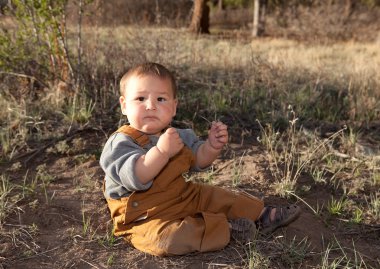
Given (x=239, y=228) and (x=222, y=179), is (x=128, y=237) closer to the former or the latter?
(x=239, y=228)

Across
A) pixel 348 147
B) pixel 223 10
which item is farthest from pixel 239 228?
pixel 223 10

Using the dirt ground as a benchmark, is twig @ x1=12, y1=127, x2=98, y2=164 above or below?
above

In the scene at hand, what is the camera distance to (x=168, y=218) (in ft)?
8.27

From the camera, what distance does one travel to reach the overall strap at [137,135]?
2527 millimetres

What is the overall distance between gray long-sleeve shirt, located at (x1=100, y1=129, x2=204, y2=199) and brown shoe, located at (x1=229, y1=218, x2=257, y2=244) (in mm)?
533

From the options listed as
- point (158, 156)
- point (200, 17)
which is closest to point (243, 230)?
point (158, 156)

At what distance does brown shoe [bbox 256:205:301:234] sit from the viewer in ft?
8.98

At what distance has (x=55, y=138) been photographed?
3949 millimetres

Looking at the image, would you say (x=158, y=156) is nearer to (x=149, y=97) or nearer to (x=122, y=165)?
(x=122, y=165)

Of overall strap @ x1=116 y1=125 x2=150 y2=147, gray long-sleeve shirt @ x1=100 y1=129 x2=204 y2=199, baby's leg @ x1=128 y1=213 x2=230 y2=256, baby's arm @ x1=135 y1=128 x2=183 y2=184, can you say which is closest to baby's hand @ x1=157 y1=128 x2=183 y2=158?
baby's arm @ x1=135 y1=128 x2=183 y2=184

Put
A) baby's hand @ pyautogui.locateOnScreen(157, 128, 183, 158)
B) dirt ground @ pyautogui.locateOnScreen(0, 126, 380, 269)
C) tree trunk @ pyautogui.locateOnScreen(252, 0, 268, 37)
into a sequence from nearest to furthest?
baby's hand @ pyautogui.locateOnScreen(157, 128, 183, 158)
dirt ground @ pyautogui.locateOnScreen(0, 126, 380, 269)
tree trunk @ pyautogui.locateOnScreen(252, 0, 268, 37)

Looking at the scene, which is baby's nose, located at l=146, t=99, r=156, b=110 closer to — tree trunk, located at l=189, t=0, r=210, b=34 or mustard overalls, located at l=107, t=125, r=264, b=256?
mustard overalls, located at l=107, t=125, r=264, b=256

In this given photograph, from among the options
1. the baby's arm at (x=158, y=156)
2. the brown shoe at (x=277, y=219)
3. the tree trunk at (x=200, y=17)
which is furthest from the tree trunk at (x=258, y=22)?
the baby's arm at (x=158, y=156)

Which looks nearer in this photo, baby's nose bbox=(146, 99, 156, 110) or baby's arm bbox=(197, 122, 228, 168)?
baby's nose bbox=(146, 99, 156, 110)
